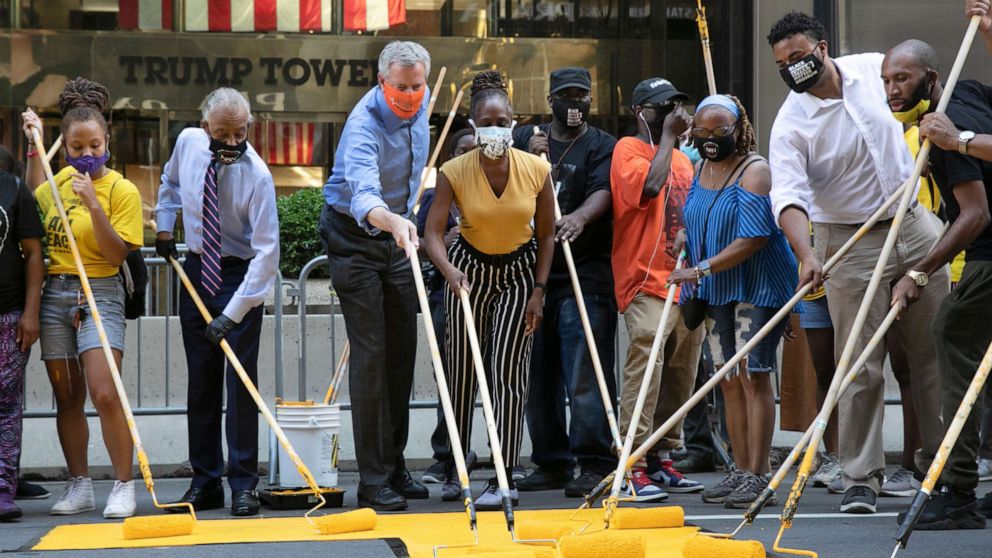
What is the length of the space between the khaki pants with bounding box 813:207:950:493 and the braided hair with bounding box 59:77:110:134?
3.38 meters

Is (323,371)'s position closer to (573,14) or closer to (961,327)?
(961,327)

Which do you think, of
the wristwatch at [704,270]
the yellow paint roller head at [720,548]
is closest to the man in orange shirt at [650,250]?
the wristwatch at [704,270]

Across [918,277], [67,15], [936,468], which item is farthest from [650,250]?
[67,15]

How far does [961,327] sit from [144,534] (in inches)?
128

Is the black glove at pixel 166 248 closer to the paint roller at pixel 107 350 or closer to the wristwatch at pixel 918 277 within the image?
the paint roller at pixel 107 350

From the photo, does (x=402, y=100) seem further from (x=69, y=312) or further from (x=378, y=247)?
(x=69, y=312)

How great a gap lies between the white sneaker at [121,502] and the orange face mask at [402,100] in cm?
205

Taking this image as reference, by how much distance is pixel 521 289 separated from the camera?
6.57 m

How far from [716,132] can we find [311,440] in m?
2.50

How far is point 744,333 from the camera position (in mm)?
6496

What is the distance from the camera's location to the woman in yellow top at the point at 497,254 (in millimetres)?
6398

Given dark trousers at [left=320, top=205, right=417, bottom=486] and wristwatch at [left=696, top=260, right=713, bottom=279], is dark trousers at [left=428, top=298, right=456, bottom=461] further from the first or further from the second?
wristwatch at [left=696, top=260, right=713, bottom=279]

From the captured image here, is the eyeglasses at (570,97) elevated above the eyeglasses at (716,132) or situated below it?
above

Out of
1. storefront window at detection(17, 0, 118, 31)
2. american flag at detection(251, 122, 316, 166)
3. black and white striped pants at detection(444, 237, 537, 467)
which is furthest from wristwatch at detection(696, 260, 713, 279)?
storefront window at detection(17, 0, 118, 31)
